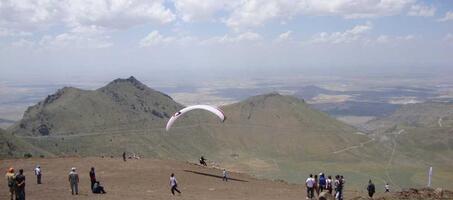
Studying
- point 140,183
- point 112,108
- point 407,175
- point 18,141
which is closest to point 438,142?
point 407,175

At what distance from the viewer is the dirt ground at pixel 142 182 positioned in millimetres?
32562

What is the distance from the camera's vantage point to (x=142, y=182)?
1518 inches

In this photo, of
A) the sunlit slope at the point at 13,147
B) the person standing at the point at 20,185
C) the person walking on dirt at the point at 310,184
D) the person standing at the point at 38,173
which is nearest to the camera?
the person standing at the point at 20,185

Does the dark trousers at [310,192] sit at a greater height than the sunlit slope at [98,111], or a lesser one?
lesser

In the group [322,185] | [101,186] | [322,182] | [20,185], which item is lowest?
[322,185]

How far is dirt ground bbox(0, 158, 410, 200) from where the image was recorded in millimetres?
32562

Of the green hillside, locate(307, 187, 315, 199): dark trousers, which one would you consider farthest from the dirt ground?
the green hillside

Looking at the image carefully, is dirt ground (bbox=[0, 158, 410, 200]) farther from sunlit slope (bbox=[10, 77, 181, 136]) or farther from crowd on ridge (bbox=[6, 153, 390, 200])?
sunlit slope (bbox=[10, 77, 181, 136])

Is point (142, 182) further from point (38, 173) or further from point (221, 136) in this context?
point (221, 136)

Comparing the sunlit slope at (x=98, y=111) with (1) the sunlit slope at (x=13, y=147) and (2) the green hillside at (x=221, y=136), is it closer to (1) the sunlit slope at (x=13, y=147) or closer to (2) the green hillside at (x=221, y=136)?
(2) the green hillside at (x=221, y=136)

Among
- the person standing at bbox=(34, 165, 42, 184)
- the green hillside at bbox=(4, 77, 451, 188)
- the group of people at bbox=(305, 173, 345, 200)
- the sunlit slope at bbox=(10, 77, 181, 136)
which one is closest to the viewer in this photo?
the group of people at bbox=(305, 173, 345, 200)

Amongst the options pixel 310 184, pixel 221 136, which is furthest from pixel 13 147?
pixel 310 184

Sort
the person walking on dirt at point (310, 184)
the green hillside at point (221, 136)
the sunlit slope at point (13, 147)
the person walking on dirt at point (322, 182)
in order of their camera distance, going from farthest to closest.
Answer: the green hillside at point (221, 136), the sunlit slope at point (13, 147), the person walking on dirt at point (322, 182), the person walking on dirt at point (310, 184)

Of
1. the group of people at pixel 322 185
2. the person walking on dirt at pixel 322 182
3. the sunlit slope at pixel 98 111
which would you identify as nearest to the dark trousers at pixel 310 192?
the group of people at pixel 322 185
